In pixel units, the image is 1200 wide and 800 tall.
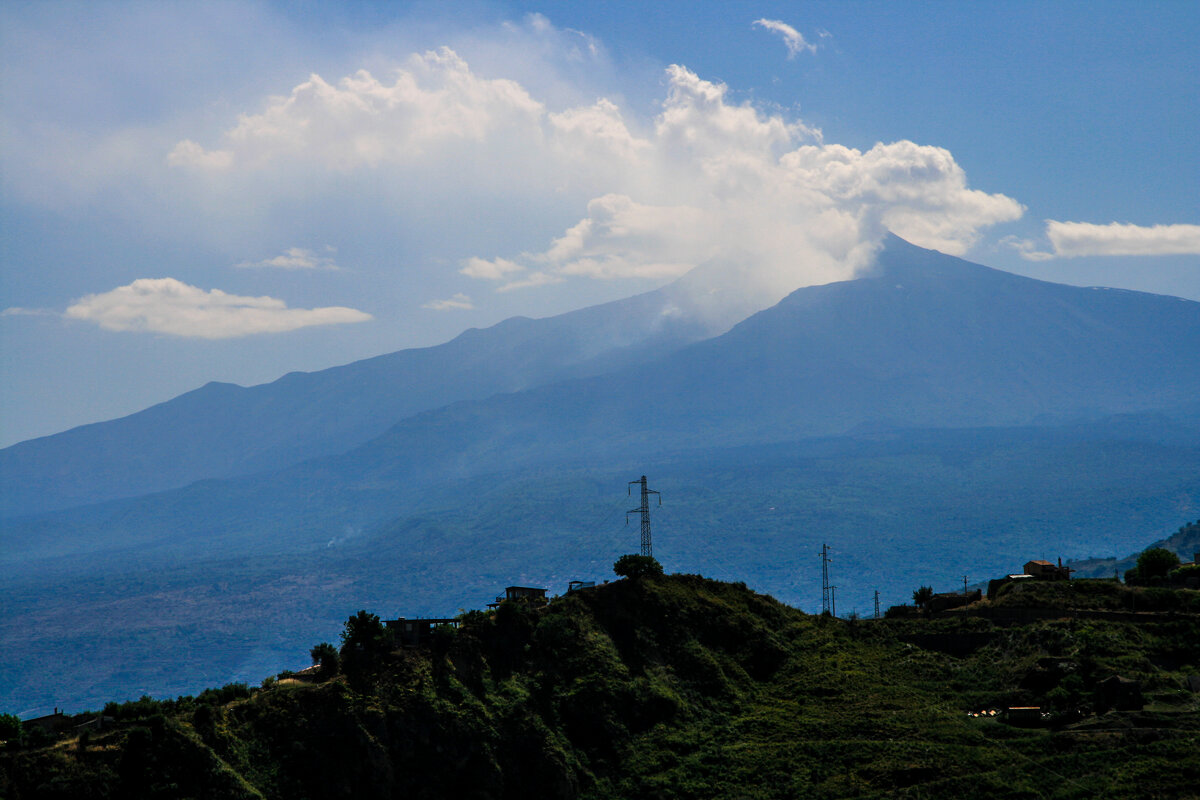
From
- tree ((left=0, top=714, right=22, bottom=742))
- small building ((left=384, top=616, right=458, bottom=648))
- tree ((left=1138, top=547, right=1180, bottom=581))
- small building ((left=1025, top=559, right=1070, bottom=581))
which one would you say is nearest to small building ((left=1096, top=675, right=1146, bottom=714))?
small building ((left=1025, top=559, right=1070, bottom=581))

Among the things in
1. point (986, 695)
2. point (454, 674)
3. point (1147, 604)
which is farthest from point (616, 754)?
point (1147, 604)

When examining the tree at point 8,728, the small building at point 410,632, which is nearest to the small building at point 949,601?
the small building at point 410,632

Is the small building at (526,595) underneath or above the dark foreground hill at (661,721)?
above

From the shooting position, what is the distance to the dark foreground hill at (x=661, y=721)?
4522cm

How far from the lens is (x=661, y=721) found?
188ft

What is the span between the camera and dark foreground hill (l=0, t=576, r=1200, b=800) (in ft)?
148

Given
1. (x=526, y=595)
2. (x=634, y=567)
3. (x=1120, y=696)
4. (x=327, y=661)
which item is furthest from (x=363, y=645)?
(x=1120, y=696)

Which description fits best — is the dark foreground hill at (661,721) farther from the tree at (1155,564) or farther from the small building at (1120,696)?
the tree at (1155,564)

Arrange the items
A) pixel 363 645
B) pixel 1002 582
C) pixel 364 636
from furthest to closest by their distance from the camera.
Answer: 1. pixel 1002 582
2. pixel 363 645
3. pixel 364 636

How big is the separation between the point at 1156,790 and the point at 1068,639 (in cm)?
1958

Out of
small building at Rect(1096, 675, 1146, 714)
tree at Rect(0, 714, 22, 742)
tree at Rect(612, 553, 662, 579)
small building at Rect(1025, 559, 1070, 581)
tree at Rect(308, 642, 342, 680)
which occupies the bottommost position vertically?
small building at Rect(1096, 675, 1146, 714)

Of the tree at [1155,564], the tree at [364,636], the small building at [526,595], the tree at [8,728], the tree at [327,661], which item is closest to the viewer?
the tree at [8,728]

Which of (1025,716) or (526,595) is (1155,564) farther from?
(526,595)

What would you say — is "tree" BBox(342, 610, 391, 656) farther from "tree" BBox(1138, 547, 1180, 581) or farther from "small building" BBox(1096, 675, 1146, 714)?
"tree" BBox(1138, 547, 1180, 581)
